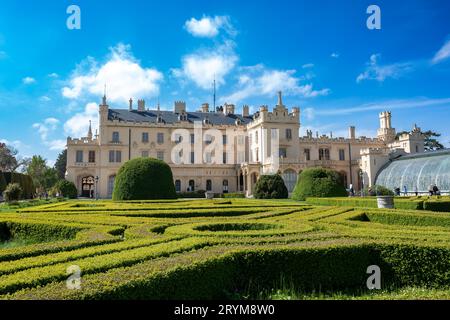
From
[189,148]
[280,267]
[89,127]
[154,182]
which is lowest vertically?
[280,267]

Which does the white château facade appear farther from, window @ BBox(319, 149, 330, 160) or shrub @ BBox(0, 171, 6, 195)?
shrub @ BBox(0, 171, 6, 195)

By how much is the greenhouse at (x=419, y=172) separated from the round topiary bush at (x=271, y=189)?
15.9 m

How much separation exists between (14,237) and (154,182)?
13.9 meters

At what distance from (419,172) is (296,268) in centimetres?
3818

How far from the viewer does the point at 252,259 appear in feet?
21.7

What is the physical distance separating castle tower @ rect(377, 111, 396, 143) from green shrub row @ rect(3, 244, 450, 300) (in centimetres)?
5638

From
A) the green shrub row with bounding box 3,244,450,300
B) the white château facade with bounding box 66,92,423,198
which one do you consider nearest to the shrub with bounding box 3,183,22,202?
the white château facade with bounding box 66,92,423,198

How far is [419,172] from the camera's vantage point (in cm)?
3956

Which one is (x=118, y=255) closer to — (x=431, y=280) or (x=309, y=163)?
(x=431, y=280)

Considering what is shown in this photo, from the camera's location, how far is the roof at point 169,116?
54.5m

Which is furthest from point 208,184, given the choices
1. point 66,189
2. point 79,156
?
point 66,189

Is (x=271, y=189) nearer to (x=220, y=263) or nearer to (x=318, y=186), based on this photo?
(x=318, y=186)

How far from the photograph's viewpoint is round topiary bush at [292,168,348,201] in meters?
27.8
